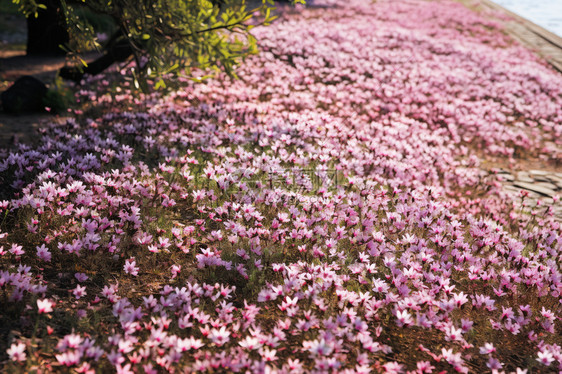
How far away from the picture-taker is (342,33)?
51.5ft

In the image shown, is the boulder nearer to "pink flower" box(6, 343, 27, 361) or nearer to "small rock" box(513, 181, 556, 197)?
"pink flower" box(6, 343, 27, 361)

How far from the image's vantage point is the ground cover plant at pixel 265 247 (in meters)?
3.11

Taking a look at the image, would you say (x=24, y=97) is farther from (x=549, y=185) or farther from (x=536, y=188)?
(x=549, y=185)

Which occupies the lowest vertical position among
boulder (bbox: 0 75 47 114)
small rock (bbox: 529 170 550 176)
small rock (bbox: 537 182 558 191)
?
boulder (bbox: 0 75 47 114)

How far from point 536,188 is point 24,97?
30.7ft

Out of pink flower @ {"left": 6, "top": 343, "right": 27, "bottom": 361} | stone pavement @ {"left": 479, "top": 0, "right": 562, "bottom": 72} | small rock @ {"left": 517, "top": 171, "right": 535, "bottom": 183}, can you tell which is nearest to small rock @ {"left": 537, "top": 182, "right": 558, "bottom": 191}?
small rock @ {"left": 517, "top": 171, "right": 535, "bottom": 183}

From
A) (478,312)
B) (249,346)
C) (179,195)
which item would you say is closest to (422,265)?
(478,312)

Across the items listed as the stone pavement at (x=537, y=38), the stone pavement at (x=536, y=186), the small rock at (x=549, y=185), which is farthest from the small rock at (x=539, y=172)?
the stone pavement at (x=537, y=38)

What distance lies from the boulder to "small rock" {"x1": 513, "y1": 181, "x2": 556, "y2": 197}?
348 inches

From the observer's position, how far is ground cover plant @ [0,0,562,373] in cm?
311

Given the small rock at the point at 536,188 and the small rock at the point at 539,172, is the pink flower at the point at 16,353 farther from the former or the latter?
the small rock at the point at 539,172

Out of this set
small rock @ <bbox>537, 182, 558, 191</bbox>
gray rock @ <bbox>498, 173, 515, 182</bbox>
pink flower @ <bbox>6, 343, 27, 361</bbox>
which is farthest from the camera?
gray rock @ <bbox>498, 173, 515, 182</bbox>

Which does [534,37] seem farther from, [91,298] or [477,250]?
[91,298]

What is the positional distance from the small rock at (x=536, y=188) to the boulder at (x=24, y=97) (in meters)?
8.83
